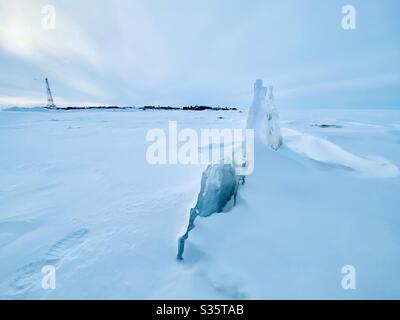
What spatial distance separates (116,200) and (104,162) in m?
2.92

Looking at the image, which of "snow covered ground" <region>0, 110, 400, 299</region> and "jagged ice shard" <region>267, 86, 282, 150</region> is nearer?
"snow covered ground" <region>0, 110, 400, 299</region>

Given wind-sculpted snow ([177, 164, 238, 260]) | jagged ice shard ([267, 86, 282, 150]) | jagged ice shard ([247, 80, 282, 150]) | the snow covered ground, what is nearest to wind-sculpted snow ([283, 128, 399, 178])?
the snow covered ground

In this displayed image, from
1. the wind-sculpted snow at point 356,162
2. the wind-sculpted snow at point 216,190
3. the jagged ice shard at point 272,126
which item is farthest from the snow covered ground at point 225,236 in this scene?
the jagged ice shard at point 272,126

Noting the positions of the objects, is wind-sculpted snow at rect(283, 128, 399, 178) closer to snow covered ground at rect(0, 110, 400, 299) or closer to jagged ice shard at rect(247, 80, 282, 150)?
snow covered ground at rect(0, 110, 400, 299)

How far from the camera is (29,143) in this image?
365 inches

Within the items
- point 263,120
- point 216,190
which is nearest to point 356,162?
point 263,120

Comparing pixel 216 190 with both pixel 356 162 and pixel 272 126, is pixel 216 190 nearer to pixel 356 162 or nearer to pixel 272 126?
pixel 272 126

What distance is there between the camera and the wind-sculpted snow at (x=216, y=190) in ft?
8.96

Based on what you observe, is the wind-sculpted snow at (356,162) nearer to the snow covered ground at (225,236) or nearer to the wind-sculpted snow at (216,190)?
the snow covered ground at (225,236)

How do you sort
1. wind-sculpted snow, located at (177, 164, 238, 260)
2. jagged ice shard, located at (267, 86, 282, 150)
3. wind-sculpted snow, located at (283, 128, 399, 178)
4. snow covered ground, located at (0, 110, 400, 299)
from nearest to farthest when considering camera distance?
snow covered ground, located at (0, 110, 400, 299) → wind-sculpted snow, located at (177, 164, 238, 260) → wind-sculpted snow, located at (283, 128, 399, 178) → jagged ice shard, located at (267, 86, 282, 150)

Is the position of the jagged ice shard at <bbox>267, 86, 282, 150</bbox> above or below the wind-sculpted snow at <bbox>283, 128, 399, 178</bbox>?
above

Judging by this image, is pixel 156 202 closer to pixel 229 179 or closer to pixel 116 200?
pixel 116 200

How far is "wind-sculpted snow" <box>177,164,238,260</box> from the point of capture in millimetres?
2730

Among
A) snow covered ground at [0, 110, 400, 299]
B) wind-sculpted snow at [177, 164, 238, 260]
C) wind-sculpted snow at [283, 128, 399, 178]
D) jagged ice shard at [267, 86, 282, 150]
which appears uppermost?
jagged ice shard at [267, 86, 282, 150]
